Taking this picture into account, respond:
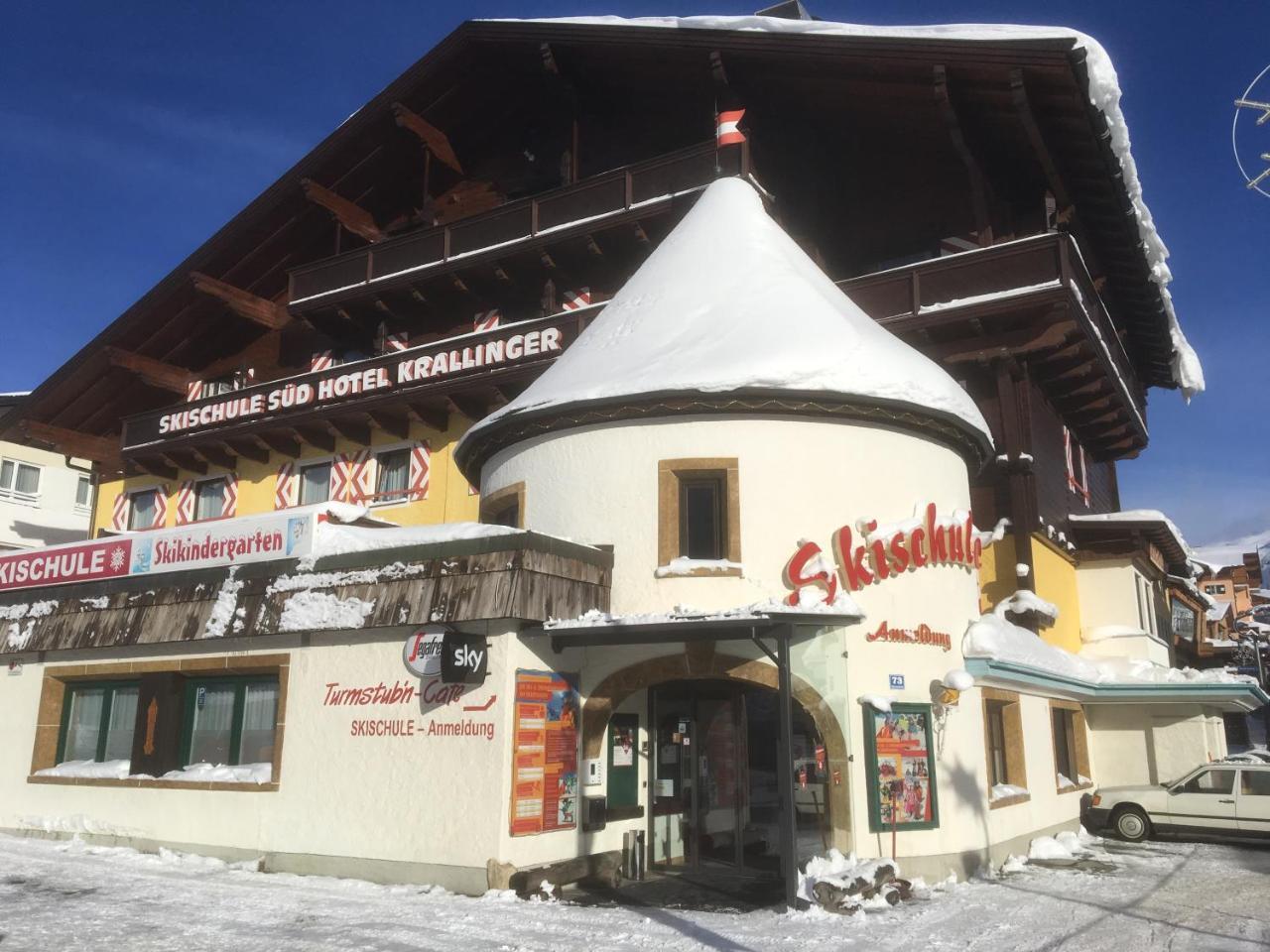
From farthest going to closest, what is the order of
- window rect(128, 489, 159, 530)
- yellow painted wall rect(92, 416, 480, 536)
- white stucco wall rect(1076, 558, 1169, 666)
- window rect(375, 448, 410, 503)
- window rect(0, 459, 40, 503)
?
window rect(0, 459, 40, 503) < window rect(128, 489, 159, 530) < window rect(375, 448, 410, 503) < yellow painted wall rect(92, 416, 480, 536) < white stucco wall rect(1076, 558, 1169, 666)

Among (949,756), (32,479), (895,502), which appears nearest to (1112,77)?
(895,502)

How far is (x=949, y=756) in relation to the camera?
42.9ft

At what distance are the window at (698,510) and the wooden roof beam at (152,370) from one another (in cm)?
1844

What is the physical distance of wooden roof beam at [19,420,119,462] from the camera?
26797 mm

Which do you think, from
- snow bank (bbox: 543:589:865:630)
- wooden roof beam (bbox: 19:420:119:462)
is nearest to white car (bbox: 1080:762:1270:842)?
snow bank (bbox: 543:589:865:630)

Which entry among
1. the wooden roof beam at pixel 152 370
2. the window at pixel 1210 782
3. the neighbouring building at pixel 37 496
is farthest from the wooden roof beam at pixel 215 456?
the window at pixel 1210 782

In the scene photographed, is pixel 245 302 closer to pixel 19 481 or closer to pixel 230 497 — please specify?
pixel 230 497

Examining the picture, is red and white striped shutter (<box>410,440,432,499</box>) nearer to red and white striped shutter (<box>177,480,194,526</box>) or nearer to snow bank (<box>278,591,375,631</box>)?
red and white striped shutter (<box>177,480,194,526</box>)

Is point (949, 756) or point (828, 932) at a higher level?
point (949, 756)

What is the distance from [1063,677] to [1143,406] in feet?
40.7

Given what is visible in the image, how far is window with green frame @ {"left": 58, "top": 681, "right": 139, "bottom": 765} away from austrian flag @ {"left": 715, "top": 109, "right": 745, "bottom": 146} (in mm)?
12947

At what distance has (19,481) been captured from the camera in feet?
116

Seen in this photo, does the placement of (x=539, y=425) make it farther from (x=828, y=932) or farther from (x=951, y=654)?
(x=828, y=932)

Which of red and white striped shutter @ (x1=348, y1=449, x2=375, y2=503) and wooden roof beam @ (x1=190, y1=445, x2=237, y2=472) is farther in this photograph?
wooden roof beam @ (x1=190, y1=445, x2=237, y2=472)
